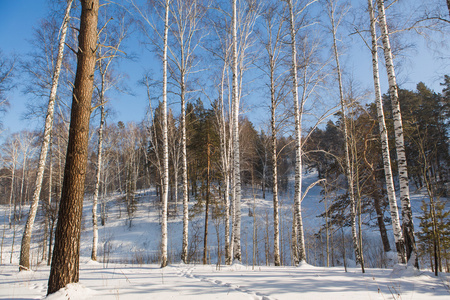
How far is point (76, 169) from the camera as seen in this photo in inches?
139

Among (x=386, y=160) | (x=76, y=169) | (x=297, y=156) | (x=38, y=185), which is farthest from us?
(x=297, y=156)

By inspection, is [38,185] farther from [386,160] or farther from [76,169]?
[386,160]

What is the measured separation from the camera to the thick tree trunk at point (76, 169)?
129 inches

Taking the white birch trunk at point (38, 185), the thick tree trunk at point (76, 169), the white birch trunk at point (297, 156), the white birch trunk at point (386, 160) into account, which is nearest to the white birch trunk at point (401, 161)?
the white birch trunk at point (386, 160)

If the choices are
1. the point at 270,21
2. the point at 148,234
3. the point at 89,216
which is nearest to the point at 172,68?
the point at 270,21

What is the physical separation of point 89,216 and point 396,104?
29490 millimetres

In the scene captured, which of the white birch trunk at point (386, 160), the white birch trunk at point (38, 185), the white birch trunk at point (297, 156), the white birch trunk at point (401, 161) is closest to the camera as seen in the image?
the white birch trunk at point (401, 161)

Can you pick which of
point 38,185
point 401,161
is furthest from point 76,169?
point 401,161

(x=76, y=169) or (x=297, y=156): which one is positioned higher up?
(x=297, y=156)

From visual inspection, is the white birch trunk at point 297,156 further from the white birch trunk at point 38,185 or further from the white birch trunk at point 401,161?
the white birch trunk at point 38,185

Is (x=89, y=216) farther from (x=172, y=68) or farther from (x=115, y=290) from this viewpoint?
(x=115, y=290)

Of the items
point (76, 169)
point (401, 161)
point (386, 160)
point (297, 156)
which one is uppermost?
point (297, 156)

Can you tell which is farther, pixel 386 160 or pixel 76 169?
pixel 386 160

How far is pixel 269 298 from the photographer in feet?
10.2
